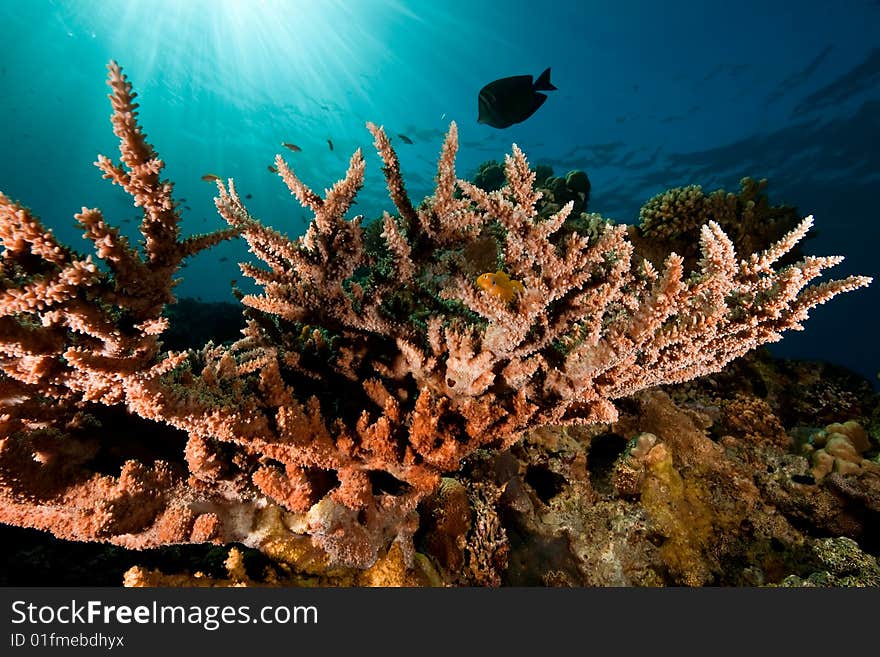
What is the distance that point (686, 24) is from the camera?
23.4 meters

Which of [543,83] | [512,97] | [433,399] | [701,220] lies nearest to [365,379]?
[433,399]

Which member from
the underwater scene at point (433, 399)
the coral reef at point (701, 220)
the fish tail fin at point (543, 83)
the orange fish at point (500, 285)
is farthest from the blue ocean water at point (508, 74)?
the orange fish at point (500, 285)

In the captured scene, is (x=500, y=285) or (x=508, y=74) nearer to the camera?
(x=500, y=285)

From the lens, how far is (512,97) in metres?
5.34

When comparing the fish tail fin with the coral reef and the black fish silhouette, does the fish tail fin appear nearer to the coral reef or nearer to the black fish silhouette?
the black fish silhouette

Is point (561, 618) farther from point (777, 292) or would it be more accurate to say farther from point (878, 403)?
point (878, 403)

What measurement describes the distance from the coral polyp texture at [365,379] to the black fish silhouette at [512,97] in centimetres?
370

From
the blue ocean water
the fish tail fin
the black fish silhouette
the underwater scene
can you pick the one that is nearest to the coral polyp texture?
the underwater scene

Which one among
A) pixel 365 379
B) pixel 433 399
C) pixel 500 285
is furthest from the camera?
pixel 365 379

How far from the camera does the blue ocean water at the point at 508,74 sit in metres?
23.6

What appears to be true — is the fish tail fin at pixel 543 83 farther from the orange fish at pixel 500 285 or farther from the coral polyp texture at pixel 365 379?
the orange fish at pixel 500 285

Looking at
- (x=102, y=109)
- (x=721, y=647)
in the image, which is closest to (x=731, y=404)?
(x=721, y=647)

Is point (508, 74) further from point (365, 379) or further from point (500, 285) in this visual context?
point (365, 379)

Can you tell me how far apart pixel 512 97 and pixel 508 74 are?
3267 cm
